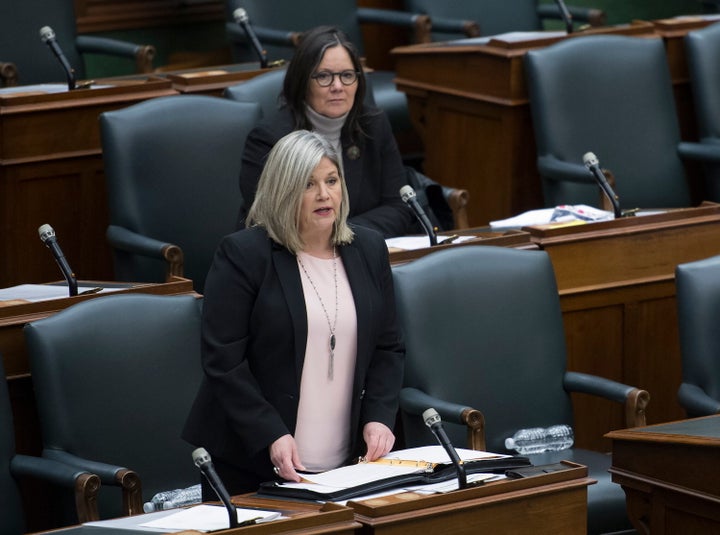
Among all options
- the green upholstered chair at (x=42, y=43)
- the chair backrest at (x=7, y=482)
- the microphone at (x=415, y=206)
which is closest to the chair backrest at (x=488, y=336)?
the microphone at (x=415, y=206)

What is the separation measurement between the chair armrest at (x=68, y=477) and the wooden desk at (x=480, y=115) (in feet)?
5.36

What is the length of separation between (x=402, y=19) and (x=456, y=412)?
1943mm

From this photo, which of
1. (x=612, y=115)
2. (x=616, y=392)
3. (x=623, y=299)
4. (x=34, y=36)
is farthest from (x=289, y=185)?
(x=34, y=36)

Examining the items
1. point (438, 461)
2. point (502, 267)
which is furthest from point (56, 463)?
point (502, 267)

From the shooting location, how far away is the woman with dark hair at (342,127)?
275 centimetres

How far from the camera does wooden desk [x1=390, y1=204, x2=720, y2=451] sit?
9.18 ft

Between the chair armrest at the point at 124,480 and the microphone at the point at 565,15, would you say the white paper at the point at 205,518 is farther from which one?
the microphone at the point at 565,15

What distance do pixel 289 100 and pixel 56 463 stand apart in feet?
2.87

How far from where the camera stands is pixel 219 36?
14.5 ft

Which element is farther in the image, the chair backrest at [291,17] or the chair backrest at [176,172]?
the chair backrest at [291,17]

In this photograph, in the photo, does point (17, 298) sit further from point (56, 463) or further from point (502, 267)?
point (502, 267)

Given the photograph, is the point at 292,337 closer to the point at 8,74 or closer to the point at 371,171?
the point at 371,171

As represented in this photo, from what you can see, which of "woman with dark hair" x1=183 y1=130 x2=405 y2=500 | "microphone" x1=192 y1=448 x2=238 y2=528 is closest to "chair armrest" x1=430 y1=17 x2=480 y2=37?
"woman with dark hair" x1=183 y1=130 x2=405 y2=500

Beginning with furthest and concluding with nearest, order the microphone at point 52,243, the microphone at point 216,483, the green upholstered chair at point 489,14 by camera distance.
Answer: the green upholstered chair at point 489,14, the microphone at point 52,243, the microphone at point 216,483
